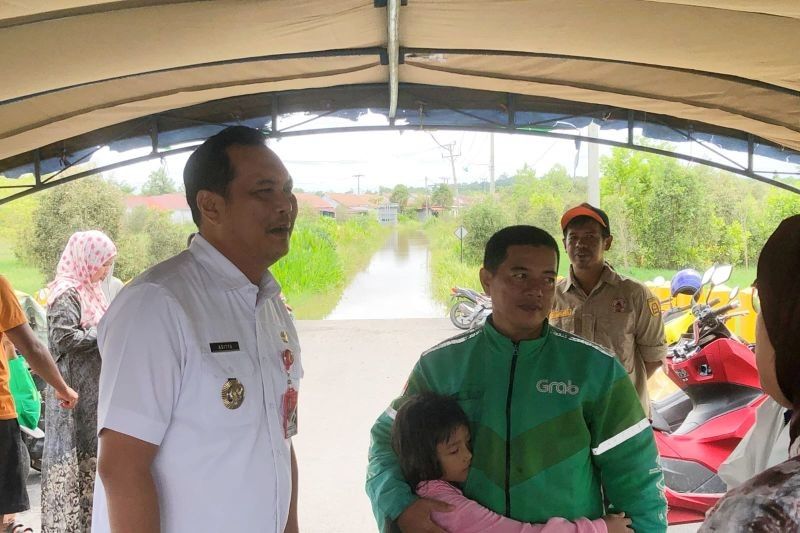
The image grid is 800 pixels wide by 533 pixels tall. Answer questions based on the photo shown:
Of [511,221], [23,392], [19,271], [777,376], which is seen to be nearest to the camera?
[777,376]

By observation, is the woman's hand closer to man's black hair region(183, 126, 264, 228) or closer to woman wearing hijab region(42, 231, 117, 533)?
woman wearing hijab region(42, 231, 117, 533)

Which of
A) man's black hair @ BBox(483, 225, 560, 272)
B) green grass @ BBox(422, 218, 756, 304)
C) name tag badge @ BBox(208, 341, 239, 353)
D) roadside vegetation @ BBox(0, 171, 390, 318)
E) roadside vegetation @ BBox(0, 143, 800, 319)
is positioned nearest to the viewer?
name tag badge @ BBox(208, 341, 239, 353)

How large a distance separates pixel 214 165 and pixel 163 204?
14629mm

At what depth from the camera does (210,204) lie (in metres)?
1.55

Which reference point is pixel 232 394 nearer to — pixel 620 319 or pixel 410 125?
pixel 620 319

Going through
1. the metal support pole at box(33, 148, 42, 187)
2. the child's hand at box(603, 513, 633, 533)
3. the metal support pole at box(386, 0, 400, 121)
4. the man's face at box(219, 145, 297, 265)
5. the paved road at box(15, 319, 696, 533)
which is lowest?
the paved road at box(15, 319, 696, 533)

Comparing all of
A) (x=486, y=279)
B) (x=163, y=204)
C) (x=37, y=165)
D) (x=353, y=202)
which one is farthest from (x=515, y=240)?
(x=353, y=202)

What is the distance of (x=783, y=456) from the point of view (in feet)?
4.66

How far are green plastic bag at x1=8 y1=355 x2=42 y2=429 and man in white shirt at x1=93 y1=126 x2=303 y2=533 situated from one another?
138 inches

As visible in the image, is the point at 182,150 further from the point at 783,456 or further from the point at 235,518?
the point at 783,456

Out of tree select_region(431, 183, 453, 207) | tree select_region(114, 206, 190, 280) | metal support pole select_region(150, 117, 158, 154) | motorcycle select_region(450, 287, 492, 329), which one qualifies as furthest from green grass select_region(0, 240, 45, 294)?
metal support pole select_region(150, 117, 158, 154)

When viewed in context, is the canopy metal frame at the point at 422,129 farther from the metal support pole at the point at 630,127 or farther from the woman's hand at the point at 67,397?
the woman's hand at the point at 67,397

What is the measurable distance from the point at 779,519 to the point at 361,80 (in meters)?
4.45

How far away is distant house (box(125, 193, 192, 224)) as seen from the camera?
14.9 m
